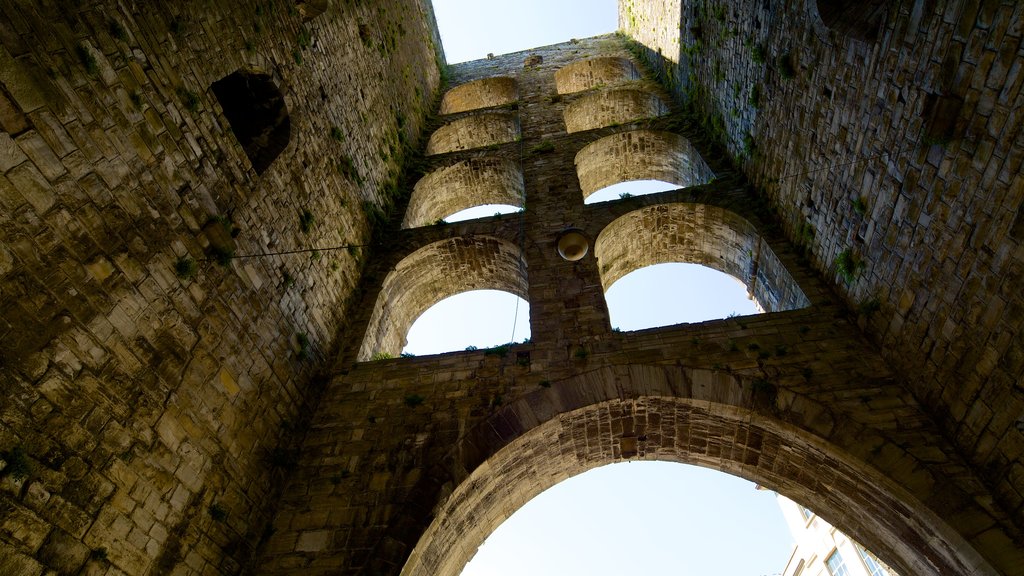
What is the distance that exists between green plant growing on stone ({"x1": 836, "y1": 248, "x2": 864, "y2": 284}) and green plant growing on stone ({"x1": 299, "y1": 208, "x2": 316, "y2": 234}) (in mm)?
7557

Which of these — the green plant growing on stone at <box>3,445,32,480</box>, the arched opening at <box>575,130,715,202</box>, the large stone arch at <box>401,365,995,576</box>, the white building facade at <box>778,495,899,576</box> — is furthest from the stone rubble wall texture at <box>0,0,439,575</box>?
the white building facade at <box>778,495,899,576</box>

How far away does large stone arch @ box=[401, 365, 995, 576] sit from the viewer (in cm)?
601

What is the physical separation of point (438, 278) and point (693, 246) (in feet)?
16.6

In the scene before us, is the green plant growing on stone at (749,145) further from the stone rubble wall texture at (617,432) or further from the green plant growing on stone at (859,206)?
the green plant growing on stone at (859,206)

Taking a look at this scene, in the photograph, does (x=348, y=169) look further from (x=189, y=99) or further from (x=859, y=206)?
(x=859, y=206)

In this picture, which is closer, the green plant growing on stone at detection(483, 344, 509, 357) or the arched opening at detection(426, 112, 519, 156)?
the green plant growing on stone at detection(483, 344, 509, 357)

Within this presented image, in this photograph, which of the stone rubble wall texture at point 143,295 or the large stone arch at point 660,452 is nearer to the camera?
the stone rubble wall texture at point 143,295

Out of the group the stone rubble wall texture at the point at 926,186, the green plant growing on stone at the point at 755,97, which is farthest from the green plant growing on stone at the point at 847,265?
the green plant growing on stone at the point at 755,97

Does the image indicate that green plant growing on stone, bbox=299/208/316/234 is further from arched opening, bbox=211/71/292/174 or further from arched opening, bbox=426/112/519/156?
arched opening, bbox=426/112/519/156

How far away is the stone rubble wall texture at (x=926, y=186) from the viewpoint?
4746 millimetres

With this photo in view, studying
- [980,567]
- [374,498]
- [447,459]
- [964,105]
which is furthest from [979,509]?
[374,498]

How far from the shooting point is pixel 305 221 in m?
8.27

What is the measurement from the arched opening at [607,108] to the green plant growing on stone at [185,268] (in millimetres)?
10918

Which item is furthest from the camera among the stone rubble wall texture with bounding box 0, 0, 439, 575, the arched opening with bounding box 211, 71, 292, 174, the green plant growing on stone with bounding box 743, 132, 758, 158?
the green plant growing on stone with bounding box 743, 132, 758, 158
